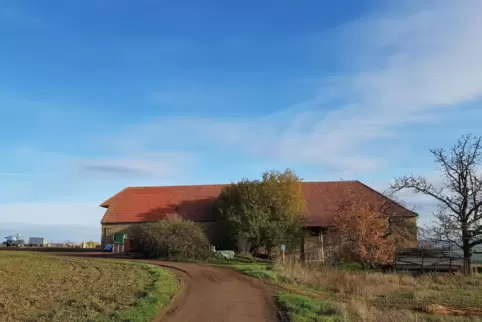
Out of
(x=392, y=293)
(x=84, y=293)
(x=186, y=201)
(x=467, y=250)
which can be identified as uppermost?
(x=186, y=201)

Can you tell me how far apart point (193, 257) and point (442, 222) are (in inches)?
700

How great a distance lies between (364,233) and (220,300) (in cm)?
1906

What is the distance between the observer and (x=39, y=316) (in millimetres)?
13438

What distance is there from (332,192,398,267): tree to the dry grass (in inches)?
174

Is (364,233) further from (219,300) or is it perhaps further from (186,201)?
(186,201)

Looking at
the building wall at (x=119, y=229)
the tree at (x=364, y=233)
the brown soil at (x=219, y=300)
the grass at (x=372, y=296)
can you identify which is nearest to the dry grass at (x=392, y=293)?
the grass at (x=372, y=296)

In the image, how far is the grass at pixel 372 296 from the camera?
14719mm

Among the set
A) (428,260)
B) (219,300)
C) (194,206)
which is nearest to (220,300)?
(219,300)

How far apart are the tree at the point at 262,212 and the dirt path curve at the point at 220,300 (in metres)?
14.8

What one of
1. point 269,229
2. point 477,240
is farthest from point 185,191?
point 477,240

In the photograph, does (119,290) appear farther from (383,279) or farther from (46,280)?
(383,279)

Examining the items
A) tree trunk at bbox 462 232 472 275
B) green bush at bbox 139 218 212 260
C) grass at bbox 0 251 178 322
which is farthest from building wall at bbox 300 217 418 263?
grass at bbox 0 251 178 322

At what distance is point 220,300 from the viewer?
16766 mm

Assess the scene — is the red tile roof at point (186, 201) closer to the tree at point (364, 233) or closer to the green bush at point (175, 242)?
the tree at point (364, 233)
